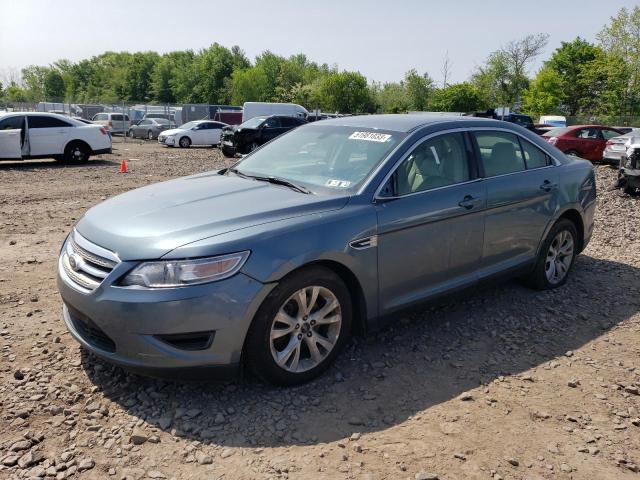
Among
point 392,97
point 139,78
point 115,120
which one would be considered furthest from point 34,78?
point 115,120

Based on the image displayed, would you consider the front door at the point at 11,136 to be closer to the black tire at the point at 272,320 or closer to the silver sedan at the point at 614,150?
the black tire at the point at 272,320

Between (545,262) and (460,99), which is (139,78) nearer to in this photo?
(460,99)

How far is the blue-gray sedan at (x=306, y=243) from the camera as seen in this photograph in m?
3.03

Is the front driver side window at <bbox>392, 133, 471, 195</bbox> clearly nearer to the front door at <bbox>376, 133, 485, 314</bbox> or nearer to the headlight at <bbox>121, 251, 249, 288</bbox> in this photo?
the front door at <bbox>376, 133, 485, 314</bbox>

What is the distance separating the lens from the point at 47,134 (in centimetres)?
1560

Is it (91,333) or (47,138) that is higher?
(47,138)

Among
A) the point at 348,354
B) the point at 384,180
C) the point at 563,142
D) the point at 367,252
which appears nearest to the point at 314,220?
the point at 367,252

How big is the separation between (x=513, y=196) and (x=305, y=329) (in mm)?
2299

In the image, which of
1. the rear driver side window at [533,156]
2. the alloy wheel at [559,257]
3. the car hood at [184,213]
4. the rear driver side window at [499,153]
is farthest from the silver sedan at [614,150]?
the car hood at [184,213]

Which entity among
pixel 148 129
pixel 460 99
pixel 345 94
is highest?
pixel 345 94

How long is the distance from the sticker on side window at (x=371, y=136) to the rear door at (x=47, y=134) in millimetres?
13919

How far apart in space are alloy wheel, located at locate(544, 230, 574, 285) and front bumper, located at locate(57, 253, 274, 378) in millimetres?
3256

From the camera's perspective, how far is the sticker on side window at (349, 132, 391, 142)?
4.13m

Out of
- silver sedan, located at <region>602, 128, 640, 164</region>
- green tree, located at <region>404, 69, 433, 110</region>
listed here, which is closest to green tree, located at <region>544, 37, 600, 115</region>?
green tree, located at <region>404, 69, 433, 110</region>
